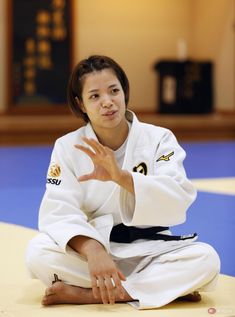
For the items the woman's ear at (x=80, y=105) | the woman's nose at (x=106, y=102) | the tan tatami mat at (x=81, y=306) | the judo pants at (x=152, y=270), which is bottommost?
the tan tatami mat at (x=81, y=306)

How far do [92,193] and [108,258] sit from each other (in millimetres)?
352

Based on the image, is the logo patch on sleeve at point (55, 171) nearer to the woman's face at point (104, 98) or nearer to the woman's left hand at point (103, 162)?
the woman's face at point (104, 98)

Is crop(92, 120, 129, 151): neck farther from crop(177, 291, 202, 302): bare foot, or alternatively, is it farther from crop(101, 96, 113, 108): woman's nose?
crop(177, 291, 202, 302): bare foot

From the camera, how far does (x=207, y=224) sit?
4660 mm

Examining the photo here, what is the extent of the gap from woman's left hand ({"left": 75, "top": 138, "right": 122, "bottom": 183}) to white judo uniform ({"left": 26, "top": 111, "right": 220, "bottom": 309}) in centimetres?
12

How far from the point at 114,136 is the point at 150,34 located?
1010 centimetres

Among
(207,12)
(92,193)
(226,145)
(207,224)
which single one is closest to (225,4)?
(207,12)

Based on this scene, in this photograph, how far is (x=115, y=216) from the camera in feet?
9.98

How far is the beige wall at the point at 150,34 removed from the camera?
12.5 meters

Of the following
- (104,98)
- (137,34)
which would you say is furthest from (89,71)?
(137,34)

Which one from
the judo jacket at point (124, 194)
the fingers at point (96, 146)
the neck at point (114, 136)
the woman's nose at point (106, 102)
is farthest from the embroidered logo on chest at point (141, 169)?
the fingers at point (96, 146)

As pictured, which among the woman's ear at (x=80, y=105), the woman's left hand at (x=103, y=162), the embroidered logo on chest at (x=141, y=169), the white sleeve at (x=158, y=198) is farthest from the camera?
the woman's ear at (x=80, y=105)

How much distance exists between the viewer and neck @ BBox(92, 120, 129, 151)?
3.12 metres

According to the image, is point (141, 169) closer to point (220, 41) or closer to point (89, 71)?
point (89, 71)
